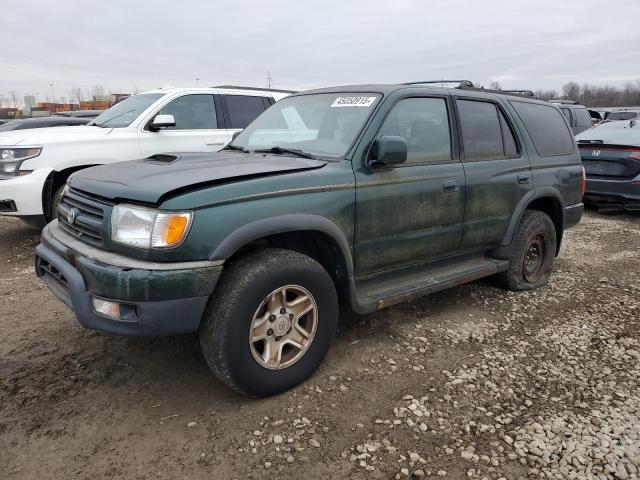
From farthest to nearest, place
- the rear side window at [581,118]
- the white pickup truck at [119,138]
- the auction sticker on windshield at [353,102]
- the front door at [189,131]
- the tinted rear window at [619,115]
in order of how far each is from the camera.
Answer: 1. the tinted rear window at [619,115]
2. the rear side window at [581,118]
3. the front door at [189,131]
4. the white pickup truck at [119,138]
5. the auction sticker on windshield at [353,102]

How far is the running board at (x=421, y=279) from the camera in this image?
11.1 ft

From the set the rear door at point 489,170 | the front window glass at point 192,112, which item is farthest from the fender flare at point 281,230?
the front window glass at point 192,112

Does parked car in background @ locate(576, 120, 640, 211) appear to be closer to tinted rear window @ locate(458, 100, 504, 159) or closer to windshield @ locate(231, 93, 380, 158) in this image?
tinted rear window @ locate(458, 100, 504, 159)

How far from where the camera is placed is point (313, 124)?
12.2ft

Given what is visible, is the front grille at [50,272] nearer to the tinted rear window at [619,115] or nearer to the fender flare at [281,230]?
the fender flare at [281,230]

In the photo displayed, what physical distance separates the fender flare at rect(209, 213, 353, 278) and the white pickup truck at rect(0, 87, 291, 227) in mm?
3788

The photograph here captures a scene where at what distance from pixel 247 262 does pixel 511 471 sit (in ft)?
5.52

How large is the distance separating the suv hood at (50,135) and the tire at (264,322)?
413cm

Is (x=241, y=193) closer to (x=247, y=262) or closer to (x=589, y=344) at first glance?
(x=247, y=262)

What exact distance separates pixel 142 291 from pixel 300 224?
936mm

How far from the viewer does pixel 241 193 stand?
2.68 meters

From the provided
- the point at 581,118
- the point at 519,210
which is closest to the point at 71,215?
the point at 519,210

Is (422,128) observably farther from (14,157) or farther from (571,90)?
(571,90)

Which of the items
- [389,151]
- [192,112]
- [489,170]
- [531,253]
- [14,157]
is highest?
[192,112]
